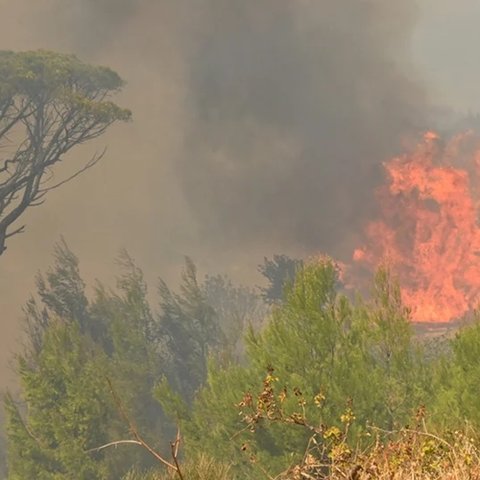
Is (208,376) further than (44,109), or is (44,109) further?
(44,109)

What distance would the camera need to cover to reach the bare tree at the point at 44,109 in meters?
35.4

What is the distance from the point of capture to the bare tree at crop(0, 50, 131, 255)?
35406mm

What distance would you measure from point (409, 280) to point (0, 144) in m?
52.0

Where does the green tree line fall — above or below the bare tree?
below

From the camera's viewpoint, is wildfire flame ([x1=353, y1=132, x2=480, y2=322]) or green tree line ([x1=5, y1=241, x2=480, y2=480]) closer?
green tree line ([x1=5, y1=241, x2=480, y2=480])

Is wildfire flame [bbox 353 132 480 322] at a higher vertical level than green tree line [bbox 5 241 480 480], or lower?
higher

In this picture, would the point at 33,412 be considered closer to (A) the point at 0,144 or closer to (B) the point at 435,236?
(A) the point at 0,144

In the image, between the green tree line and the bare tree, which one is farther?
the bare tree

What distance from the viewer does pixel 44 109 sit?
37281mm

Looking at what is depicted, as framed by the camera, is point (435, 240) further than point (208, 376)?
Yes

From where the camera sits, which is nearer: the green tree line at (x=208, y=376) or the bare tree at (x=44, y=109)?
the green tree line at (x=208, y=376)

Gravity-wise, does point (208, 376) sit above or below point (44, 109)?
below

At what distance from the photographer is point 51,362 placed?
86.9 feet

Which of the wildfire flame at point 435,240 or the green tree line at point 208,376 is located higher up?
the wildfire flame at point 435,240
